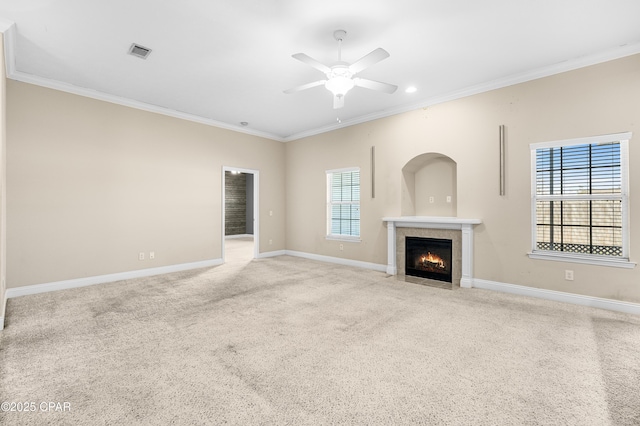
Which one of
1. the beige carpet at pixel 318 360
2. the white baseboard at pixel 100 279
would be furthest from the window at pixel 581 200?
the white baseboard at pixel 100 279

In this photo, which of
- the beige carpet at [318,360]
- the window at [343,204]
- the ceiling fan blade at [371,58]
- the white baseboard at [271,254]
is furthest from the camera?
the white baseboard at [271,254]

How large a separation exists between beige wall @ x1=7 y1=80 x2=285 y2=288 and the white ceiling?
0.47 metres

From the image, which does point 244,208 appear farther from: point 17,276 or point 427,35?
point 427,35

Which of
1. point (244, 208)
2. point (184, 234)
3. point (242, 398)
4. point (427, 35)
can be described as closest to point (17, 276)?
point (184, 234)

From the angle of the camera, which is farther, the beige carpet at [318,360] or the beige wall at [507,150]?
the beige wall at [507,150]

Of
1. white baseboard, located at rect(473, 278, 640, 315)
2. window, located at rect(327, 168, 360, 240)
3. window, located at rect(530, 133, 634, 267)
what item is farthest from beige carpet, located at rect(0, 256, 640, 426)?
window, located at rect(327, 168, 360, 240)

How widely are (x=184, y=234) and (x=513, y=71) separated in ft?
19.5

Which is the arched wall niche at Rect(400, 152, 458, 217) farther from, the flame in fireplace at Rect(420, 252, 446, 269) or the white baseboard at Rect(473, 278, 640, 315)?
the white baseboard at Rect(473, 278, 640, 315)

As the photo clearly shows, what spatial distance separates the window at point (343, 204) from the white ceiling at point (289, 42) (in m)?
1.89

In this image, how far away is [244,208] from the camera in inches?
491

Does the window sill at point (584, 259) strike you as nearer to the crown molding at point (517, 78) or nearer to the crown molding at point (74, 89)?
the crown molding at point (517, 78)

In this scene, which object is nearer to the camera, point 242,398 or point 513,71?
point 242,398

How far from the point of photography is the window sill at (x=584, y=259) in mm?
3399

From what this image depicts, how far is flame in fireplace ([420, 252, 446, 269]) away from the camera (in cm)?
493
